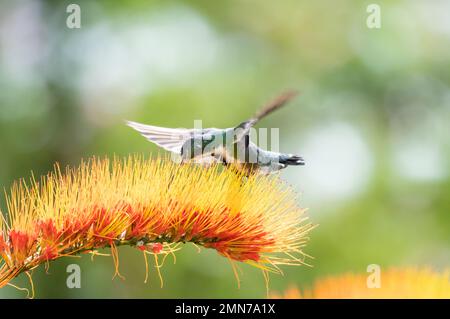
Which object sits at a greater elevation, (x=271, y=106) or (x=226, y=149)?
(x=271, y=106)

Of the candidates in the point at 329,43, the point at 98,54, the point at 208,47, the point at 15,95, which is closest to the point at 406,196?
the point at 329,43

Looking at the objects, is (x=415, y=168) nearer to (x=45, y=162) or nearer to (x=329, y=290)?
(x=45, y=162)

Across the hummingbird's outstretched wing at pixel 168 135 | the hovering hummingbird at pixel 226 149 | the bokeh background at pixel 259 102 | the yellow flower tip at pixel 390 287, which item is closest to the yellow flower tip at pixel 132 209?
the hovering hummingbird at pixel 226 149

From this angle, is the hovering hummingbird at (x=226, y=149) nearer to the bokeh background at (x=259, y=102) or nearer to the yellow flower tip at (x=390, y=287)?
the yellow flower tip at (x=390, y=287)

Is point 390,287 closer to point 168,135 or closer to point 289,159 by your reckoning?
point 289,159

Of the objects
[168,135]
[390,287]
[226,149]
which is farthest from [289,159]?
[390,287]

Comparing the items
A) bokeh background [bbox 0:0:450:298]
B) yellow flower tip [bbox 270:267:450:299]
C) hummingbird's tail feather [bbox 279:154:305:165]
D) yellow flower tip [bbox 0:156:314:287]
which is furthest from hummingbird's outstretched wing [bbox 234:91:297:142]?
bokeh background [bbox 0:0:450:298]
